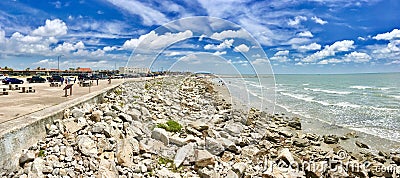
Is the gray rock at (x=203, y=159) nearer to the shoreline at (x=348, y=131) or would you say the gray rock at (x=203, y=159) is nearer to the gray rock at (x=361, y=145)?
the shoreline at (x=348, y=131)

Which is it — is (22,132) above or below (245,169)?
above

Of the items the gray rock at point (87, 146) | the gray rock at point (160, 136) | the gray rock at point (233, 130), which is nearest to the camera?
the gray rock at point (87, 146)

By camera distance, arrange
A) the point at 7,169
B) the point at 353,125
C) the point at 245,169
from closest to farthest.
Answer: the point at 7,169 → the point at 245,169 → the point at 353,125

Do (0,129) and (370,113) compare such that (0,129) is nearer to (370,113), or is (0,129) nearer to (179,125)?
(179,125)

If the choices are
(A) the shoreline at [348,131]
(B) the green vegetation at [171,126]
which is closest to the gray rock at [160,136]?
(B) the green vegetation at [171,126]

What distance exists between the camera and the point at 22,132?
18.2 feet

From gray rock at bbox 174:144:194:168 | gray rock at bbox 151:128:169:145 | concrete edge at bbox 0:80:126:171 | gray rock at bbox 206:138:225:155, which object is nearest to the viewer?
concrete edge at bbox 0:80:126:171

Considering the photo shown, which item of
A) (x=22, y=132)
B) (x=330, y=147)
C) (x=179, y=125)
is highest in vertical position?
(x=22, y=132)

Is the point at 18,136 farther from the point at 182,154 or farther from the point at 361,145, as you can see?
the point at 361,145

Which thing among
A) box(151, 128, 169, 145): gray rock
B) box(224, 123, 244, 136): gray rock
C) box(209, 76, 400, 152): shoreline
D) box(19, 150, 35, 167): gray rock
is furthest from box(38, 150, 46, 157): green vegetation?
box(209, 76, 400, 152): shoreline

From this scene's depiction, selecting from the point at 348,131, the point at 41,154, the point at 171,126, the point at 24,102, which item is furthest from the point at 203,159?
the point at 348,131

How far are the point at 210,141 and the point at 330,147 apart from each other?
18.9ft

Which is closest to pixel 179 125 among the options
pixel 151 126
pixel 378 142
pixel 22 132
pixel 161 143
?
pixel 151 126

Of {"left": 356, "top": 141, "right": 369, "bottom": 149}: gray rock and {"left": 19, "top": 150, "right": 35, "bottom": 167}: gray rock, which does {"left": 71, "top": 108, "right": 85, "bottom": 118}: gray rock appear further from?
{"left": 356, "top": 141, "right": 369, "bottom": 149}: gray rock
